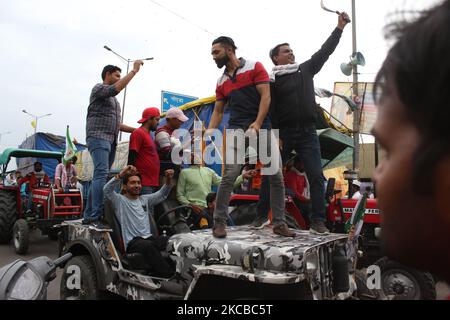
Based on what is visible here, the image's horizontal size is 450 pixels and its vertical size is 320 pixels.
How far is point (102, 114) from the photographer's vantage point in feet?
15.6

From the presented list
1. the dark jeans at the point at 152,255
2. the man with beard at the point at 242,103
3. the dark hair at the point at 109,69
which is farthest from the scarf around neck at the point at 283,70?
the dark hair at the point at 109,69

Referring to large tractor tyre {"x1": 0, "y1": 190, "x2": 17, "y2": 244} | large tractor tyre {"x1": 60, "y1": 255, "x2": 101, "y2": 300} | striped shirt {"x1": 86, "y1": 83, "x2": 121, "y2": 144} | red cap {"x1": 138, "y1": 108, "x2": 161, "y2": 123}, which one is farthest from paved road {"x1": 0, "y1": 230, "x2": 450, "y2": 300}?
red cap {"x1": 138, "y1": 108, "x2": 161, "y2": 123}

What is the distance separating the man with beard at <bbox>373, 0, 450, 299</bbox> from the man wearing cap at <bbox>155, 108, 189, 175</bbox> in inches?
200

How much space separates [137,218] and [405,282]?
3.38 meters

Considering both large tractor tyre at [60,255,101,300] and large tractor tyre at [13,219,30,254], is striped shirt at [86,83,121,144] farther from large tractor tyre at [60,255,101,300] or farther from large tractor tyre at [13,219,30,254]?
large tractor tyre at [13,219,30,254]

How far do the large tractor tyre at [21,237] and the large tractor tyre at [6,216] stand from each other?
0.67 m

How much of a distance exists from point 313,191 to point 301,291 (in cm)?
133

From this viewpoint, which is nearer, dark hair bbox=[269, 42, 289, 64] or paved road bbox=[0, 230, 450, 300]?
dark hair bbox=[269, 42, 289, 64]

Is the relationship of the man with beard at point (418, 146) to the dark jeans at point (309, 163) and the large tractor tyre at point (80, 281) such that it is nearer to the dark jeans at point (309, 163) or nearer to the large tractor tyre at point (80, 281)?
the dark jeans at point (309, 163)

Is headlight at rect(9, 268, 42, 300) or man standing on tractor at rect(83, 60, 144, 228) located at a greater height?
man standing on tractor at rect(83, 60, 144, 228)

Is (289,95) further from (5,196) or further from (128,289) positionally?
(5,196)

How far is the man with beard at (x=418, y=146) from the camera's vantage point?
0.54 meters

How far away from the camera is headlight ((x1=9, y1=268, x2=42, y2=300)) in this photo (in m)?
2.35

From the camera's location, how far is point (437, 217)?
0.55 m
